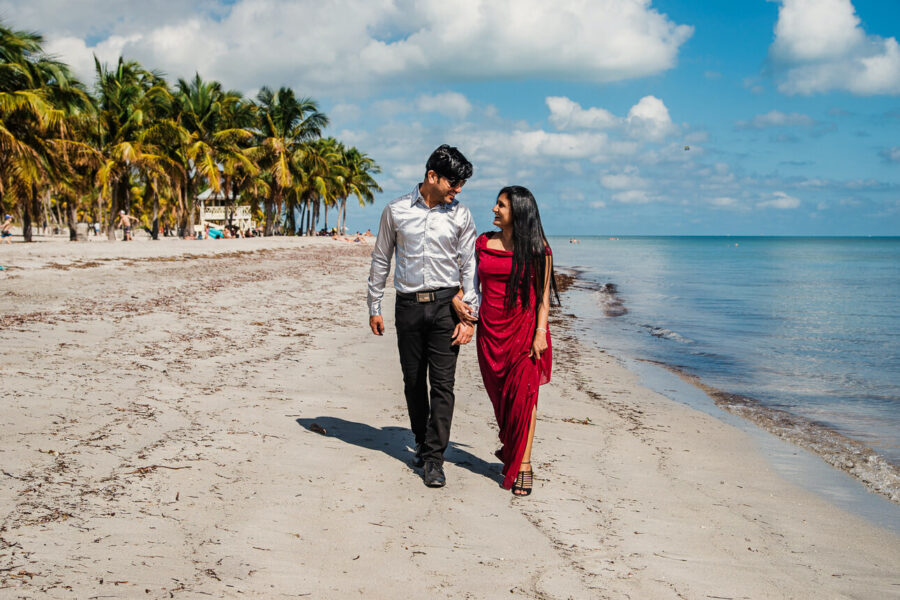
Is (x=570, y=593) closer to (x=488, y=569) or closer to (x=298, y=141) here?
(x=488, y=569)

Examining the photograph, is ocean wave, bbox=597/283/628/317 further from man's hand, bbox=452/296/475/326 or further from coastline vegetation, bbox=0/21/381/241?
coastline vegetation, bbox=0/21/381/241

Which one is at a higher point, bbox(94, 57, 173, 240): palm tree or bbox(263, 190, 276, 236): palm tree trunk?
bbox(94, 57, 173, 240): palm tree

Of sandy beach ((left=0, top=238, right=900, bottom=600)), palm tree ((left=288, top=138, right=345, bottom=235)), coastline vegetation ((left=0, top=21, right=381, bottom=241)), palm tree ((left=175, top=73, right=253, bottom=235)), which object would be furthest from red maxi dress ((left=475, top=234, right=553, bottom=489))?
palm tree ((left=288, top=138, right=345, bottom=235))

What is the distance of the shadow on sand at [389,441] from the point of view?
14.5ft

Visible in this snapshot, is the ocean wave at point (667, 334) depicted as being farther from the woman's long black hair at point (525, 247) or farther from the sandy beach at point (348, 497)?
the woman's long black hair at point (525, 247)

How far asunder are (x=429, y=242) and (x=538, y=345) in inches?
35.7

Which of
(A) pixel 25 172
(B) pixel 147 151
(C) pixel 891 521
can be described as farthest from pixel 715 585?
(B) pixel 147 151

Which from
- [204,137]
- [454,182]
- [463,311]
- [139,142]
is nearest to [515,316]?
[463,311]

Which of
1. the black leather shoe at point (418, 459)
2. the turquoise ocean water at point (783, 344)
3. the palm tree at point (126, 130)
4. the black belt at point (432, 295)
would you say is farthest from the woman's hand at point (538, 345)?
the palm tree at point (126, 130)

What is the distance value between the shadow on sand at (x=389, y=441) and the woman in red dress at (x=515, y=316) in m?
0.38

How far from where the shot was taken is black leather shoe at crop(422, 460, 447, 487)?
3910 mm

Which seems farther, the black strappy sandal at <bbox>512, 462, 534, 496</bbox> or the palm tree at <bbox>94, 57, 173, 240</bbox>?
the palm tree at <bbox>94, 57, 173, 240</bbox>

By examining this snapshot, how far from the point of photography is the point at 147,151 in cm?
3444

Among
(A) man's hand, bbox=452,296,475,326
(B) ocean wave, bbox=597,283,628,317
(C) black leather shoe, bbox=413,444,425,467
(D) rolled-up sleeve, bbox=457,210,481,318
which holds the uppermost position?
(D) rolled-up sleeve, bbox=457,210,481,318
